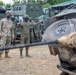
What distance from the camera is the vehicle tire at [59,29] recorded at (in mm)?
4516

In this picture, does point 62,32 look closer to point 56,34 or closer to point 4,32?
point 56,34

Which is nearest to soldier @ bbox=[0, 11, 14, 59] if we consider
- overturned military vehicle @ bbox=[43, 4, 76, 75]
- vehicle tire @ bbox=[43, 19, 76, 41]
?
overturned military vehicle @ bbox=[43, 4, 76, 75]

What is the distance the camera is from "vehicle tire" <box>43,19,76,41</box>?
4.52 meters

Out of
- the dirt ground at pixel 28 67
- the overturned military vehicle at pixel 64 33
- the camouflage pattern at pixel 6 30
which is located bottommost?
the dirt ground at pixel 28 67

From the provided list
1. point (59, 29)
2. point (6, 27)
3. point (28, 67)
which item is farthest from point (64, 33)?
point (6, 27)

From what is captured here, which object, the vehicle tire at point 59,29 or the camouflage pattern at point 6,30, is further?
the camouflage pattern at point 6,30

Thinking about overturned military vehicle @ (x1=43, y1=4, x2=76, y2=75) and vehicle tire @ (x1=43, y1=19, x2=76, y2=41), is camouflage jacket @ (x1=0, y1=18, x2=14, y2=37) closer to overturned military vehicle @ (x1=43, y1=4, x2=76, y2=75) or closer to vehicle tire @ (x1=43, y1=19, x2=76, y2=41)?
overturned military vehicle @ (x1=43, y1=4, x2=76, y2=75)

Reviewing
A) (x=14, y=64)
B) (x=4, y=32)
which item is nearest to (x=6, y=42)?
(x=4, y=32)

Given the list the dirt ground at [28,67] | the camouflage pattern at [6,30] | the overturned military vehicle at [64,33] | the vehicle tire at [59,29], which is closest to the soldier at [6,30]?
the camouflage pattern at [6,30]

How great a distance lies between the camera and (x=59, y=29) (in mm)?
4660

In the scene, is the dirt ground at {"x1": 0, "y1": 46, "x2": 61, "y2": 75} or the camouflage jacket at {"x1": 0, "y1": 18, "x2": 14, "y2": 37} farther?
the camouflage jacket at {"x1": 0, "y1": 18, "x2": 14, "y2": 37}

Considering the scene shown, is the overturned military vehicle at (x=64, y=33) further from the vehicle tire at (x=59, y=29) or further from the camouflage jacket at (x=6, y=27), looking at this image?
the camouflage jacket at (x=6, y=27)

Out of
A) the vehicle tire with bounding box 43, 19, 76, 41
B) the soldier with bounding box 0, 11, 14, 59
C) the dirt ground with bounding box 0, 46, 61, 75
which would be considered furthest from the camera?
the soldier with bounding box 0, 11, 14, 59

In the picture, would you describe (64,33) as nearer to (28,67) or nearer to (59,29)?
(59,29)
